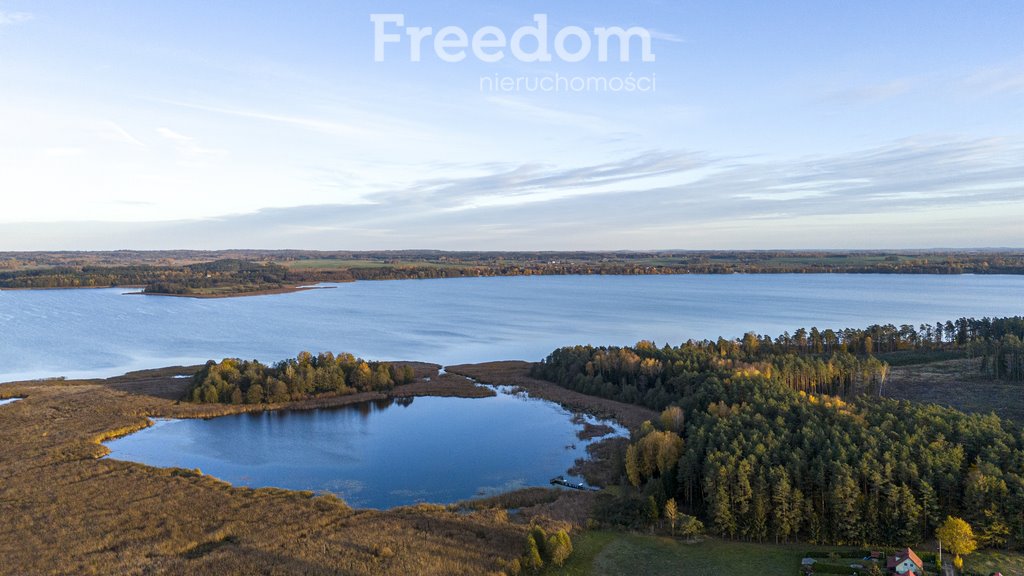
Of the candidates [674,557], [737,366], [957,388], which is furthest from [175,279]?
[674,557]

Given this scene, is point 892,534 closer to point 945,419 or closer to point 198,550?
point 945,419

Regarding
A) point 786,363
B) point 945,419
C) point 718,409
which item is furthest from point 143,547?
point 786,363

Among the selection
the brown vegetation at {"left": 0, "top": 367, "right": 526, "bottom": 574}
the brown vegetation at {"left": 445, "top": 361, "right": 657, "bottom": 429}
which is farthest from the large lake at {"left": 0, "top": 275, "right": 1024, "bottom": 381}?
the brown vegetation at {"left": 0, "top": 367, "right": 526, "bottom": 574}

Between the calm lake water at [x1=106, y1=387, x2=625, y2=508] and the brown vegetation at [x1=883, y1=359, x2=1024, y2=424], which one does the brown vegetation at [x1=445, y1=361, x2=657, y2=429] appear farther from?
the brown vegetation at [x1=883, y1=359, x2=1024, y2=424]

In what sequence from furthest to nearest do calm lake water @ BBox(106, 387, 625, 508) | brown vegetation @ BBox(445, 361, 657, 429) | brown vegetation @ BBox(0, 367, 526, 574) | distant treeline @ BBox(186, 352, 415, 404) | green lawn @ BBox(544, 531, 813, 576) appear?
1. distant treeline @ BBox(186, 352, 415, 404)
2. brown vegetation @ BBox(445, 361, 657, 429)
3. calm lake water @ BBox(106, 387, 625, 508)
4. brown vegetation @ BBox(0, 367, 526, 574)
5. green lawn @ BBox(544, 531, 813, 576)

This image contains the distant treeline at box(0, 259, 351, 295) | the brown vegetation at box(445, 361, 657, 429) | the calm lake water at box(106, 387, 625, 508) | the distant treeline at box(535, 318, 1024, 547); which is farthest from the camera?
the distant treeline at box(0, 259, 351, 295)

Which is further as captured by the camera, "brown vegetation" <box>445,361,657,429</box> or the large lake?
the large lake

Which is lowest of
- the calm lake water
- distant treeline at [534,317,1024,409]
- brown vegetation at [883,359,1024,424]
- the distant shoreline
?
the calm lake water
